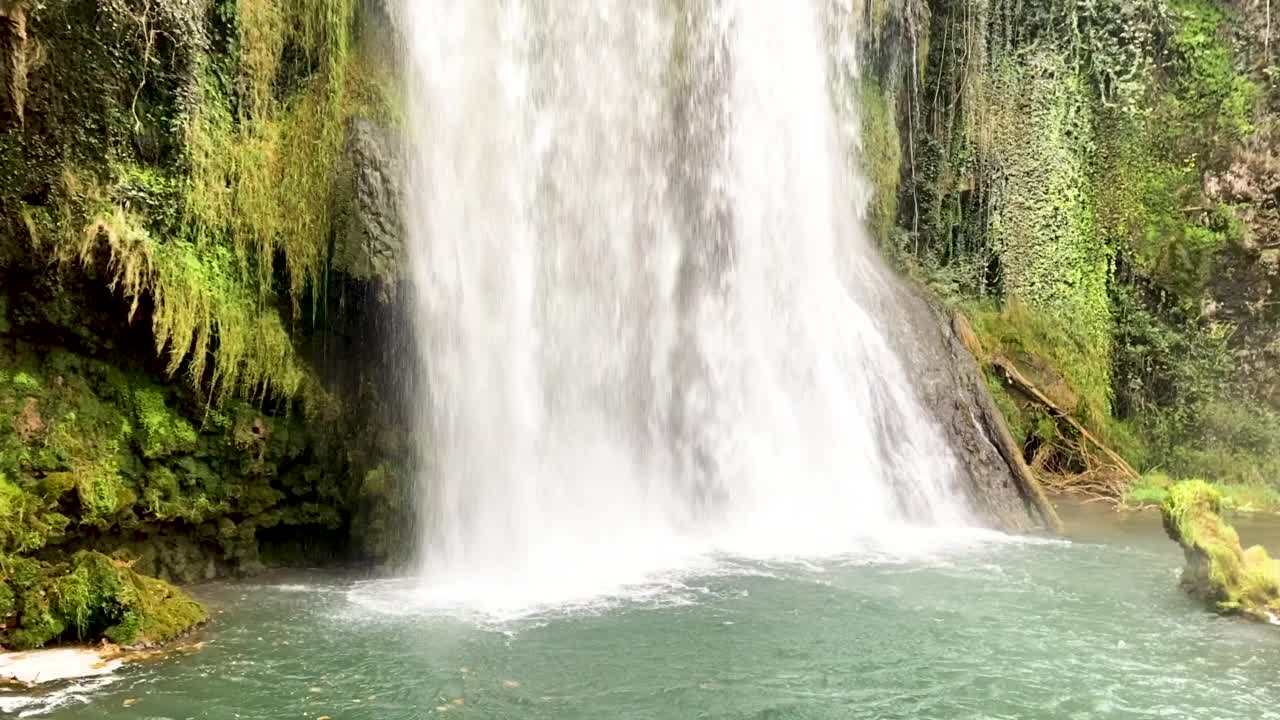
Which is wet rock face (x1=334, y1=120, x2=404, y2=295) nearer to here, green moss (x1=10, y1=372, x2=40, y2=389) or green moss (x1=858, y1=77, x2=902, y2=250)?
green moss (x1=10, y1=372, x2=40, y2=389)

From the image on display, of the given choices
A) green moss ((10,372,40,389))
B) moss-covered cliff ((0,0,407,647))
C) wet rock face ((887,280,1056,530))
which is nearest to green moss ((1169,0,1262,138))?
wet rock face ((887,280,1056,530))

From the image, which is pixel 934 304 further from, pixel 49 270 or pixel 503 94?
pixel 49 270

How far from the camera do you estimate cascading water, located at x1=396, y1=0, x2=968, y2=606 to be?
8.52 m

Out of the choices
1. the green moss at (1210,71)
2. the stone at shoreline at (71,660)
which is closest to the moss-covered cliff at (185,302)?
the stone at shoreline at (71,660)

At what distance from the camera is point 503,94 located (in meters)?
9.55

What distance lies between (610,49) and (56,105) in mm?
5716

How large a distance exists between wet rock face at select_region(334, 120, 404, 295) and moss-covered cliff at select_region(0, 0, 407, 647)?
0.7 inches

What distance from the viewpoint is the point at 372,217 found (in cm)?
802

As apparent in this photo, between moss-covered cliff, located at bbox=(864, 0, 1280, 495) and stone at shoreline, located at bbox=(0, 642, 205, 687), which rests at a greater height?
moss-covered cliff, located at bbox=(864, 0, 1280, 495)

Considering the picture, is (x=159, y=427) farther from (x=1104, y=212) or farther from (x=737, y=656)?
(x=1104, y=212)

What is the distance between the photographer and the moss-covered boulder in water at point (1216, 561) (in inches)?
244

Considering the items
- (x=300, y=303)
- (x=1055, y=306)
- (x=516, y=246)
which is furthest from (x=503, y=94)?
(x=1055, y=306)

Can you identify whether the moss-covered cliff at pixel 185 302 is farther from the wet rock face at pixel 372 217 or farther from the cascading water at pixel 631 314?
the cascading water at pixel 631 314

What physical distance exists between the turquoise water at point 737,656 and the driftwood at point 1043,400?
553 cm
